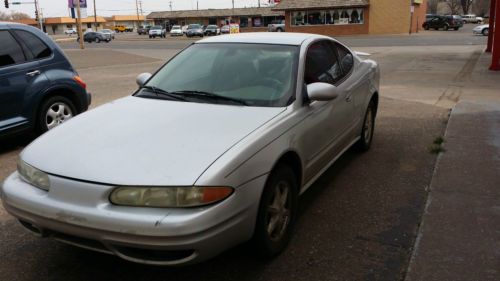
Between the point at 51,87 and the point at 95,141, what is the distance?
396 cm

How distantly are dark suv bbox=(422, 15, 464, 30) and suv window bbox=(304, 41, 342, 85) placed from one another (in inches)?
2108

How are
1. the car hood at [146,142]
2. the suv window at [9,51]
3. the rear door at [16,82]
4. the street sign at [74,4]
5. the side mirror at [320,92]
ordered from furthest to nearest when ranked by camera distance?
the street sign at [74,4] → the suv window at [9,51] → the rear door at [16,82] → the side mirror at [320,92] → the car hood at [146,142]

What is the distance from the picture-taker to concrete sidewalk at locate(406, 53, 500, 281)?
3318 millimetres

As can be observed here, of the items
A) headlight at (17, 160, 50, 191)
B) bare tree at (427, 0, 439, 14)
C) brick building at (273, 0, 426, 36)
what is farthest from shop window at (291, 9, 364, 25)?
bare tree at (427, 0, 439, 14)

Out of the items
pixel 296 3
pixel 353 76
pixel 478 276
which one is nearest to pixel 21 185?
pixel 478 276

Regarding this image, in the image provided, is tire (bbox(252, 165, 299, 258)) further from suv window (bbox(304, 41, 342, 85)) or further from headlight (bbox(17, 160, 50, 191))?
headlight (bbox(17, 160, 50, 191))

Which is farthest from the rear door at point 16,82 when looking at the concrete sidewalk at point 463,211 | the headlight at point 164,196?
the concrete sidewalk at point 463,211

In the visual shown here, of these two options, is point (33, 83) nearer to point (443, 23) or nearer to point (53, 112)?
point (53, 112)

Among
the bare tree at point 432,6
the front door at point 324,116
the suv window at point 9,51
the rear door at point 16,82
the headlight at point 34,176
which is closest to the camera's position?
the headlight at point 34,176

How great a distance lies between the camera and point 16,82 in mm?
6355

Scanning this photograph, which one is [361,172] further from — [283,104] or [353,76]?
[283,104]

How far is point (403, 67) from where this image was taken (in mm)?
16859

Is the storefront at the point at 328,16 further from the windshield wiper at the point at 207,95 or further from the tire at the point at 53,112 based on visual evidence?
the windshield wiper at the point at 207,95

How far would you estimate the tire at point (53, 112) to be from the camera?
6730mm
